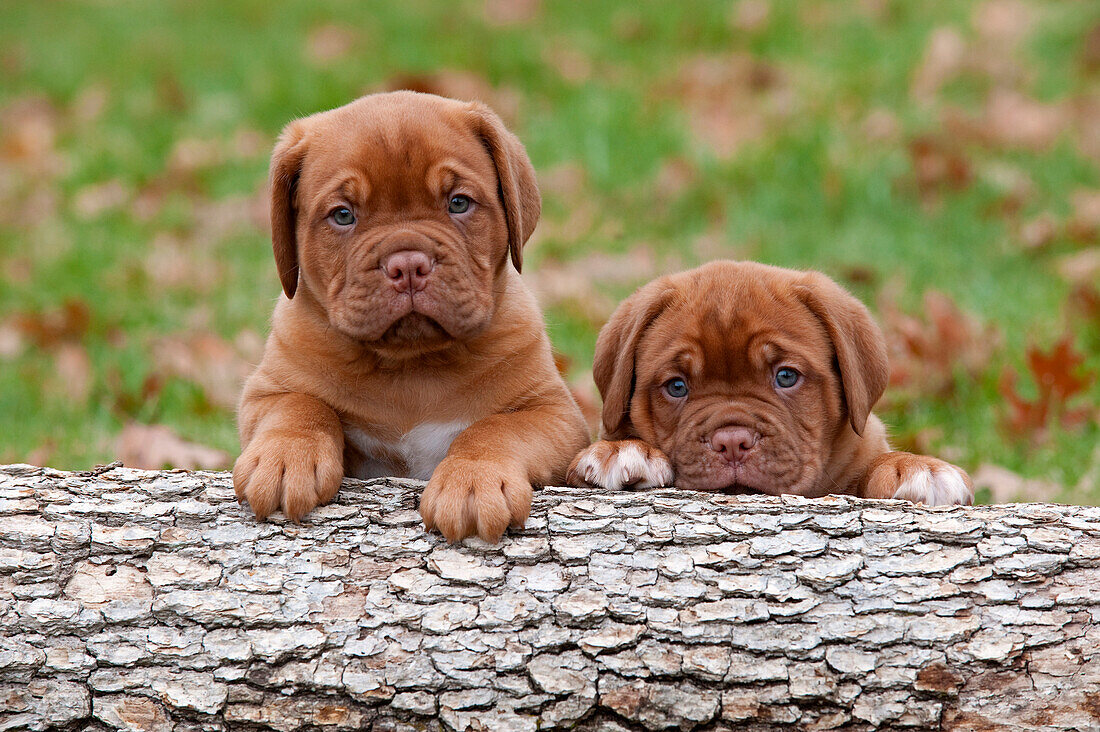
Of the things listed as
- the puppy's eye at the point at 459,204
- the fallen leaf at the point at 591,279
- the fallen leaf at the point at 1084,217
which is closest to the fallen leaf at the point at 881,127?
the fallen leaf at the point at 1084,217

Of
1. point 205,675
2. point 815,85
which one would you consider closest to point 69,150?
Answer: point 815,85

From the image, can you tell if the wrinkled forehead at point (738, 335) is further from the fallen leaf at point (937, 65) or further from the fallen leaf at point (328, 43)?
the fallen leaf at point (328, 43)

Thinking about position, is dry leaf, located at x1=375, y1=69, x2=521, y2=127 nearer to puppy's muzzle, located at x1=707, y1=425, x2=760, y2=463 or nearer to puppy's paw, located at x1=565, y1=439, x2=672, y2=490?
puppy's paw, located at x1=565, y1=439, x2=672, y2=490

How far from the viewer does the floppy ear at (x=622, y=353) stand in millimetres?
4941

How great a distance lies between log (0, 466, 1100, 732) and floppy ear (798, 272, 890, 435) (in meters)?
0.89

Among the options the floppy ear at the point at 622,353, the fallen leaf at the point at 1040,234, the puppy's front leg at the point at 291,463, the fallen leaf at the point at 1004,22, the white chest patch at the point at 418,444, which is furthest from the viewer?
the fallen leaf at the point at 1004,22

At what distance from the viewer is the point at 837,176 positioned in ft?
34.6

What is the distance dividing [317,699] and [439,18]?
12.0m

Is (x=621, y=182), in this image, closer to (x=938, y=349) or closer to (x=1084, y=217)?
(x=1084, y=217)

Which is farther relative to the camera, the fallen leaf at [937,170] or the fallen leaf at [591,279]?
A: the fallen leaf at [937,170]

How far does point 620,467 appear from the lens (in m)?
4.54

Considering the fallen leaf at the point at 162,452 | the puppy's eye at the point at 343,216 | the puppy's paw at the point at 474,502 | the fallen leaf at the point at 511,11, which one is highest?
the fallen leaf at the point at 511,11

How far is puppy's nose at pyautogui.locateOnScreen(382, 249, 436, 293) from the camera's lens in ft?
14.3

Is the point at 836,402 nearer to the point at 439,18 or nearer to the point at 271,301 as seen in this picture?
the point at 271,301
